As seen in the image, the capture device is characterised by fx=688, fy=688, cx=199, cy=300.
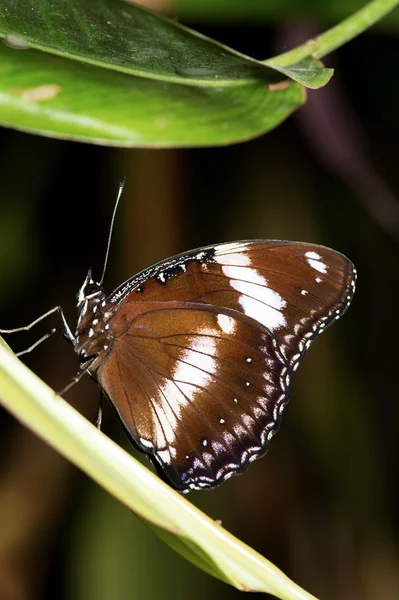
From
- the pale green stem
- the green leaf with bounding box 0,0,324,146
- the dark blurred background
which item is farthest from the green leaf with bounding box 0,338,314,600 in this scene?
the dark blurred background

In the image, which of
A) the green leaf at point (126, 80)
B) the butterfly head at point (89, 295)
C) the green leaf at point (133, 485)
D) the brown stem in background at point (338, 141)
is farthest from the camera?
the brown stem in background at point (338, 141)

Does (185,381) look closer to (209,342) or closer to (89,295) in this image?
Answer: (209,342)

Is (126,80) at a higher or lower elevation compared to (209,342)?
higher

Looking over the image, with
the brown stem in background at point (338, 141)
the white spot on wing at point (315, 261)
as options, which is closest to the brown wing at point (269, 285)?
the white spot on wing at point (315, 261)

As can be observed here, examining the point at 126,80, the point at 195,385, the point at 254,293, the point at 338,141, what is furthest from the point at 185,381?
the point at 338,141

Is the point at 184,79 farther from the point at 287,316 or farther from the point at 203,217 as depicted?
the point at 203,217

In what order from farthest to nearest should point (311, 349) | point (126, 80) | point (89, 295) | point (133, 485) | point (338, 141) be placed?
point (311, 349)
point (338, 141)
point (89, 295)
point (126, 80)
point (133, 485)

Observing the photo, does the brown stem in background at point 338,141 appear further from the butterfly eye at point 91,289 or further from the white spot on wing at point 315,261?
the butterfly eye at point 91,289
